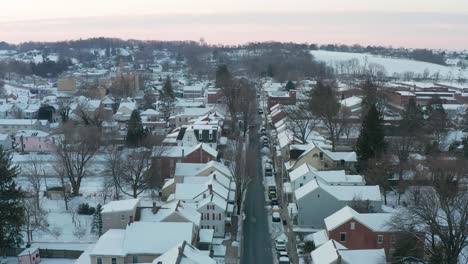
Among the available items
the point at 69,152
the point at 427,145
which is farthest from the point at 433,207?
the point at 69,152

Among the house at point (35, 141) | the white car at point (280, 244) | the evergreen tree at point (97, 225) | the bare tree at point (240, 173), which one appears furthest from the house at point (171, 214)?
the house at point (35, 141)

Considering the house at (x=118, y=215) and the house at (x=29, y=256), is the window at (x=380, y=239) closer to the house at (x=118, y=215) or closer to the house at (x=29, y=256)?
the house at (x=118, y=215)

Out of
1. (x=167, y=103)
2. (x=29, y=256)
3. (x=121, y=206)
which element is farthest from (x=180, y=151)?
(x=167, y=103)

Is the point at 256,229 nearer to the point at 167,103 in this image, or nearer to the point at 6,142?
the point at 6,142

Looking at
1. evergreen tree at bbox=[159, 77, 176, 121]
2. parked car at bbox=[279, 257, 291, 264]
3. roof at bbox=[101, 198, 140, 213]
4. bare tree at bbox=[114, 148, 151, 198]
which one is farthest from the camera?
evergreen tree at bbox=[159, 77, 176, 121]

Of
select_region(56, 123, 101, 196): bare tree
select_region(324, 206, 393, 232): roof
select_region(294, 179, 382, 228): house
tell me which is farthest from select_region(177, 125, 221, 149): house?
select_region(324, 206, 393, 232): roof

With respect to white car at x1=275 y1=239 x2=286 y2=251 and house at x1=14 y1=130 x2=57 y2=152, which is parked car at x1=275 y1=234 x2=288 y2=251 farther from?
house at x1=14 y1=130 x2=57 y2=152
